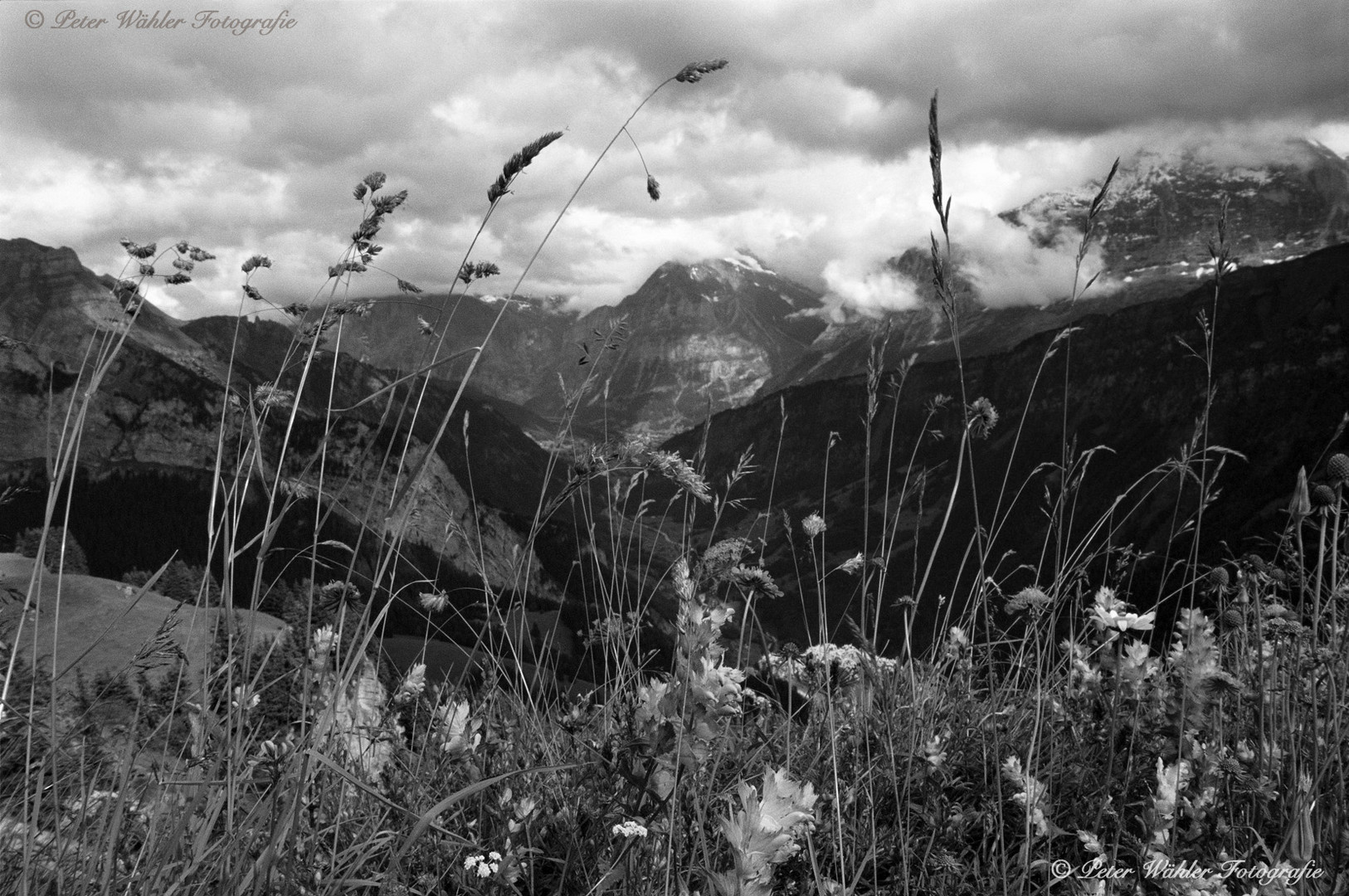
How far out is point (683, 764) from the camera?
5.70 feet

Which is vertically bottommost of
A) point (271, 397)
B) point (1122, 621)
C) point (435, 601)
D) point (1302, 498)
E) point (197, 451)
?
point (197, 451)

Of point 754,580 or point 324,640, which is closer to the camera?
point 754,580

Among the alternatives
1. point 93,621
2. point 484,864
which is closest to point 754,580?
point 484,864

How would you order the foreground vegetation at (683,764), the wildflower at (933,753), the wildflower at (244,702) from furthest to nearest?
the wildflower at (933,753)
the wildflower at (244,702)
the foreground vegetation at (683,764)

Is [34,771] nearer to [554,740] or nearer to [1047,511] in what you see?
[554,740]

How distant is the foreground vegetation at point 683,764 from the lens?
1695 millimetres

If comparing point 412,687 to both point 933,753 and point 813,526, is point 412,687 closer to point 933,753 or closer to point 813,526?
point 813,526

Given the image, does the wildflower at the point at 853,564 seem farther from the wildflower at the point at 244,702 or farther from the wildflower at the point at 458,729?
the wildflower at the point at 244,702

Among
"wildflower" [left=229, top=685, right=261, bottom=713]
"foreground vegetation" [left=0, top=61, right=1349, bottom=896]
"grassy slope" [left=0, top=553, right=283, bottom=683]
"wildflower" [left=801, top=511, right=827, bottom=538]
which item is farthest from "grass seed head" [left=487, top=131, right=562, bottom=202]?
"grassy slope" [left=0, top=553, right=283, bottom=683]

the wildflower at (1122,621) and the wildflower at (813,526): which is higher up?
the wildflower at (1122,621)

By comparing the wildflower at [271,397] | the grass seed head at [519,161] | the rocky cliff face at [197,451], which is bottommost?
the rocky cliff face at [197,451]

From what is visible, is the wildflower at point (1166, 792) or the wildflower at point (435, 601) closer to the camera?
the wildflower at point (1166, 792)

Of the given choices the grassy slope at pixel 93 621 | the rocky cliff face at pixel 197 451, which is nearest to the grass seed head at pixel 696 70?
the rocky cliff face at pixel 197 451

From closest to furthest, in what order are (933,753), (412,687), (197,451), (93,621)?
1. (933,753)
2. (412,687)
3. (93,621)
4. (197,451)
